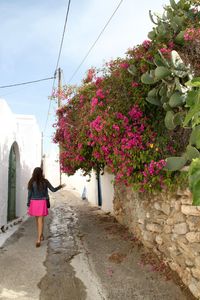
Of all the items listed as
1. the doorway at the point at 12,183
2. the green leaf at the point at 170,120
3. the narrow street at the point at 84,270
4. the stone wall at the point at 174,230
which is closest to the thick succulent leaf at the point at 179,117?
the green leaf at the point at 170,120

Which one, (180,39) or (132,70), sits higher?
(180,39)

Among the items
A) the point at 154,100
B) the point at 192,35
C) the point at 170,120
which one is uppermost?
the point at 192,35

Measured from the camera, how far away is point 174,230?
15.3 ft

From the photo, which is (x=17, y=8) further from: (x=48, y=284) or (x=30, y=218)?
(x=30, y=218)

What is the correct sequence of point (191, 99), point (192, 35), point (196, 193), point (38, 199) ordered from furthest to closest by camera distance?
point (38, 199)
point (192, 35)
point (191, 99)
point (196, 193)

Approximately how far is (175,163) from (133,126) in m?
1.24

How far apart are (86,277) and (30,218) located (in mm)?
6372

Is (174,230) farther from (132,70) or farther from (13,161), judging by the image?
(13,161)

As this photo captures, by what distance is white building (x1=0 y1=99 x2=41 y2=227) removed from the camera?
773 centimetres

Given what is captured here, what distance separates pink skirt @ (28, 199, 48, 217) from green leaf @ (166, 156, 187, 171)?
3281 millimetres

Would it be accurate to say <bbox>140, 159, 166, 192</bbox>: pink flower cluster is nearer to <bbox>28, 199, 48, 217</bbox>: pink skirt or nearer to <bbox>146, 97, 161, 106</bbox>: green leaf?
A: <bbox>146, 97, 161, 106</bbox>: green leaf

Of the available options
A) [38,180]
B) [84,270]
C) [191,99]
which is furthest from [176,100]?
[38,180]

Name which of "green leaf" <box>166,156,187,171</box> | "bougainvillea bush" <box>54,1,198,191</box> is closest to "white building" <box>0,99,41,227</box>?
"bougainvillea bush" <box>54,1,198,191</box>

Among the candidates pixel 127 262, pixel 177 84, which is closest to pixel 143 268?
pixel 127 262
